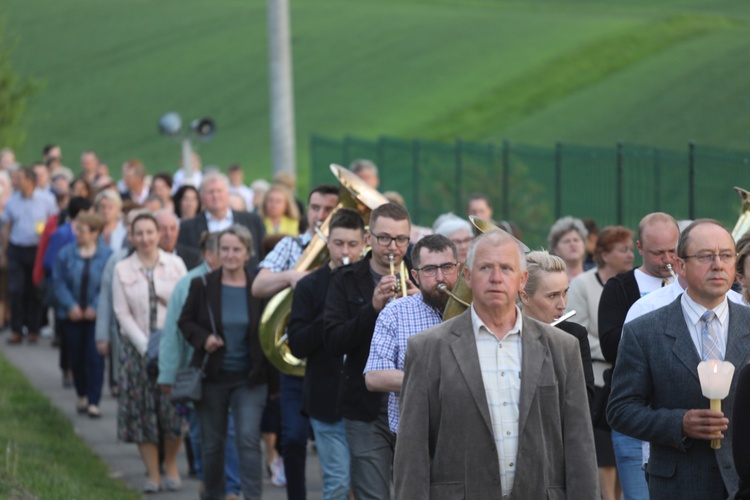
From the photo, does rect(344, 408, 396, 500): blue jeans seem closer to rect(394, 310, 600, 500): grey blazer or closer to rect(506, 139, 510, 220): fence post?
rect(394, 310, 600, 500): grey blazer

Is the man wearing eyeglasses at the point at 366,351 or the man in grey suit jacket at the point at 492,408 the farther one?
the man wearing eyeglasses at the point at 366,351

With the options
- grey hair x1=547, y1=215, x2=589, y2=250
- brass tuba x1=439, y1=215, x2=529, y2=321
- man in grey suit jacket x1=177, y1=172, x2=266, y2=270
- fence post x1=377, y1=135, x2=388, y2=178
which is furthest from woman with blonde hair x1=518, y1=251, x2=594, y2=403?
fence post x1=377, y1=135, x2=388, y2=178

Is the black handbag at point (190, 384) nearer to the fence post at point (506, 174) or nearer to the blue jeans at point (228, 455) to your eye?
the blue jeans at point (228, 455)

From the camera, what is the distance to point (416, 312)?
25.2 feet

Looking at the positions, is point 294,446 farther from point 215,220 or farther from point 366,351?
point 215,220

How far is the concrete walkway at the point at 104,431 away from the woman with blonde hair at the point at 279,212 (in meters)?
2.39

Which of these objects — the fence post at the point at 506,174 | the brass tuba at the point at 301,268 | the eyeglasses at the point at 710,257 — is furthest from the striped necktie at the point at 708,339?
the fence post at the point at 506,174

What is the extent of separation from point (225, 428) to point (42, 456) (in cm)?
207

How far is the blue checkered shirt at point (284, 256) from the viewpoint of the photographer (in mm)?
10344

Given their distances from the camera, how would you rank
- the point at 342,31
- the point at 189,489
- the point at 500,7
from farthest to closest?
the point at 500,7 < the point at 342,31 < the point at 189,489

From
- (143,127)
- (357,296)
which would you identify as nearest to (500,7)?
(143,127)

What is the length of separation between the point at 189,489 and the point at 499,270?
6.61 m

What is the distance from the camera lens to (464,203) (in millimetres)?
23156

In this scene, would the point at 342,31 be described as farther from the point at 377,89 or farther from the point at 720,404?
the point at 720,404
